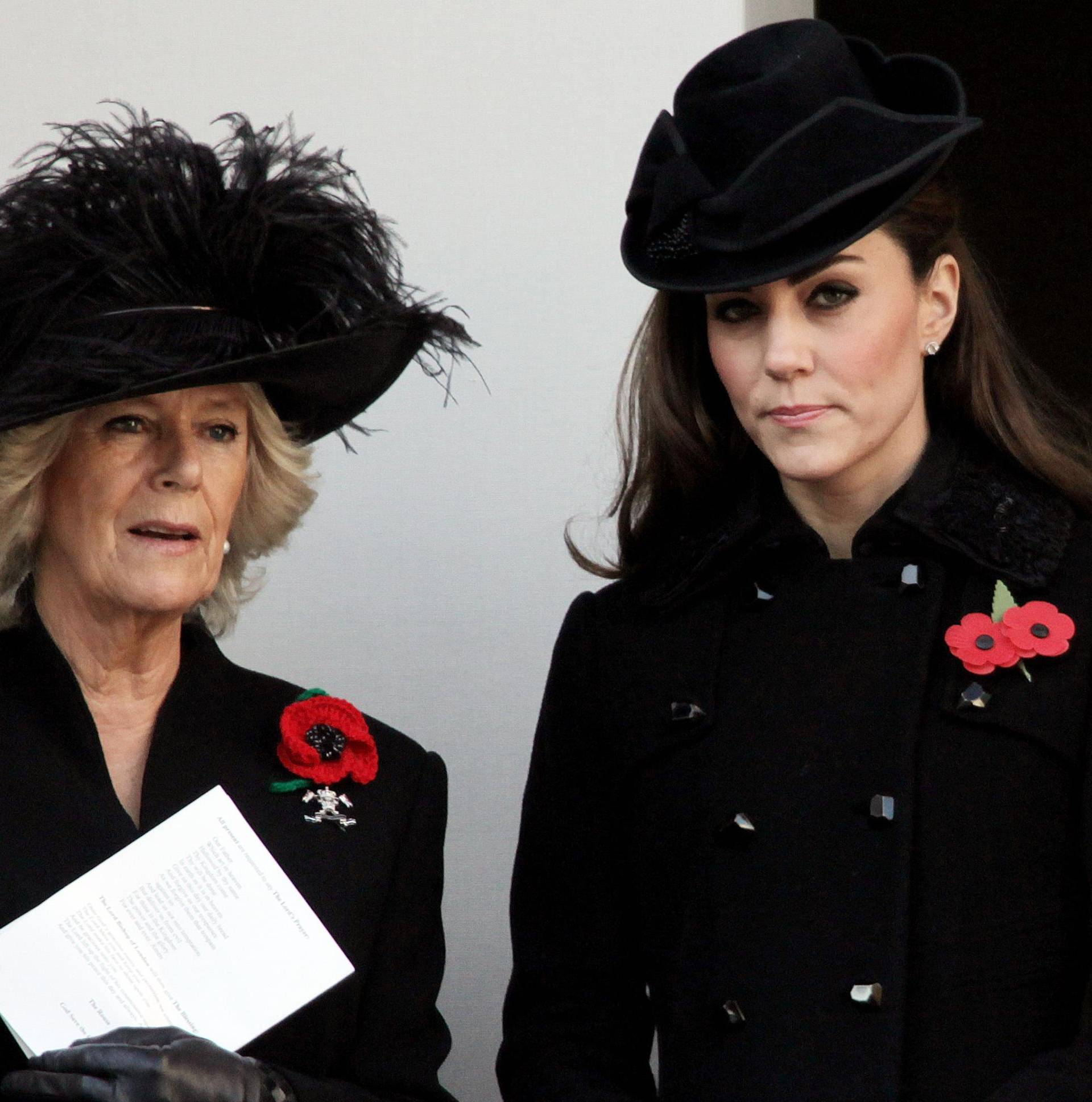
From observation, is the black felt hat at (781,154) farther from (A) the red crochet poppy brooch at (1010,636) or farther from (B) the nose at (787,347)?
(A) the red crochet poppy brooch at (1010,636)

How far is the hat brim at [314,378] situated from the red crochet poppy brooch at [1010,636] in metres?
0.90

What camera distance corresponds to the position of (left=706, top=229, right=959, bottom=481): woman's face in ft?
8.23

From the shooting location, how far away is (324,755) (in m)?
2.83

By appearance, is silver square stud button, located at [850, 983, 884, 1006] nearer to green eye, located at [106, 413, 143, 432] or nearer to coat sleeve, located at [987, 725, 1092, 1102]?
coat sleeve, located at [987, 725, 1092, 1102]

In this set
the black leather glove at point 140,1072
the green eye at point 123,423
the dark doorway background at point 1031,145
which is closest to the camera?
the black leather glove at point 140,1072

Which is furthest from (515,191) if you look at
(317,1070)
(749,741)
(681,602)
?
(317,1070)

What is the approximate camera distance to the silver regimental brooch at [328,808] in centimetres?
282

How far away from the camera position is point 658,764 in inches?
106

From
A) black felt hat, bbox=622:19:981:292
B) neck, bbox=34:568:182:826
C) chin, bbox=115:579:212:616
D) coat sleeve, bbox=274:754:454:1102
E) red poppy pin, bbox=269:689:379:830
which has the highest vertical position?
black felt hat, bbox=622:19:981:292

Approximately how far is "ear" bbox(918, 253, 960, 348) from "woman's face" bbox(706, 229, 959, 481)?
34 millimetres

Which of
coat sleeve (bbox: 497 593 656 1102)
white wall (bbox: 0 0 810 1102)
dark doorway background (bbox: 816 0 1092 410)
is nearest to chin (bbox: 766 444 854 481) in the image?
coat sleeve (bbox: 497 593 656 1102)

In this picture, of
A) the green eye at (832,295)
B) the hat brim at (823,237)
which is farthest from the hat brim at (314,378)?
the green eye at (832,295)

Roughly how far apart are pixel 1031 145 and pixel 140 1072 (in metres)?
2.97

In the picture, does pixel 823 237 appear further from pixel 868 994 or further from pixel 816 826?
pixel 868 994
